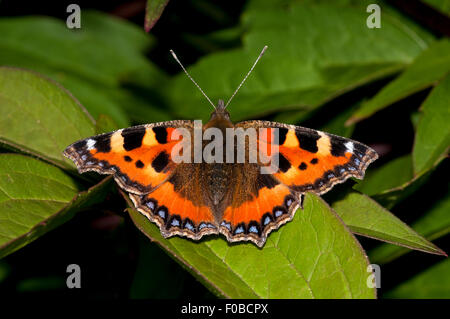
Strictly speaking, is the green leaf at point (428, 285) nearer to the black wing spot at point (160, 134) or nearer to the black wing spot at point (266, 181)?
the black wing spot at point (266, 181)

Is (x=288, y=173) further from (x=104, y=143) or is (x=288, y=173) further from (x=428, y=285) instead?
(x=428, y=285)

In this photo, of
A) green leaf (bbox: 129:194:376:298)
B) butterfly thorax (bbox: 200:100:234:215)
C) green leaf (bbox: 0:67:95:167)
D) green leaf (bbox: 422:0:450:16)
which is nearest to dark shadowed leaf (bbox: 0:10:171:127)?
butterfly thorax (bbox: 200:100:234:215)

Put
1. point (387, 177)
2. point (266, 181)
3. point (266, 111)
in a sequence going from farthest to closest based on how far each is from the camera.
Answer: point (266, 111), point (387, 177), point (266, 181)

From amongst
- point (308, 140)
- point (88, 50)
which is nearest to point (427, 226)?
point (308, 140)

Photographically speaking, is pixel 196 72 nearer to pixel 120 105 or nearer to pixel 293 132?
pixel 120 105

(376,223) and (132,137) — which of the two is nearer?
(376,223)

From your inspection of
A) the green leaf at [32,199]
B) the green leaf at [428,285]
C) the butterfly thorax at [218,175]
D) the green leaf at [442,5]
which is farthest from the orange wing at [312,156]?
the green leaf at [442,5]

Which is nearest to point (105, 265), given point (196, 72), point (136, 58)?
point (196, 72)
